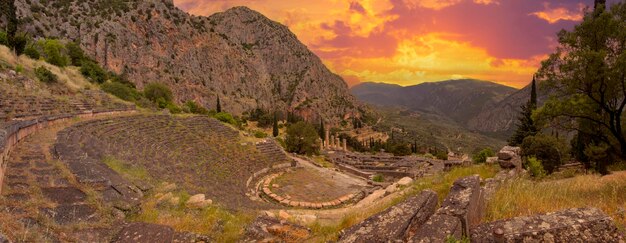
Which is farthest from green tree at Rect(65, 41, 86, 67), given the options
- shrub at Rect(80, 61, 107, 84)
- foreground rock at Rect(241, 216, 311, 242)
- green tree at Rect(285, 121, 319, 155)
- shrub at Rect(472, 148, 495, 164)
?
shrub at Rect(472, 148, 495, 164)

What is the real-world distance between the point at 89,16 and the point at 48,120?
74.7 metres

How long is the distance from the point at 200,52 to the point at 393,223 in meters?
114

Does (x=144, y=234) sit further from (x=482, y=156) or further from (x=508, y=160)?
(x=482, y=156)

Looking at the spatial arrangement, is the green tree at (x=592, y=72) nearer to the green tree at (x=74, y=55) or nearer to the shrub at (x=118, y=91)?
the shrub at (x=118, y=91)

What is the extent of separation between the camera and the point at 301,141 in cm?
5109

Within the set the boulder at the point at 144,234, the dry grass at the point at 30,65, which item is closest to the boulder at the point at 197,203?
the boulder at the point at 144,234

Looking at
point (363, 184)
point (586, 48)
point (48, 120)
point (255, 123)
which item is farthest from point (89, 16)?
point (586, 48)

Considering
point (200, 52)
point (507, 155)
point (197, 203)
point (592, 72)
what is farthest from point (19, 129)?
point (200, 52)

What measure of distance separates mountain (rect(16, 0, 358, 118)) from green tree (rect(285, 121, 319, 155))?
2104 inches

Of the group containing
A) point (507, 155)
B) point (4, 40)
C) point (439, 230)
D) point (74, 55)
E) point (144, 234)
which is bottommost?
point (507, 155)

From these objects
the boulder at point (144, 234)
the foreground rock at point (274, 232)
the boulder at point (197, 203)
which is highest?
the boulder at point (144, 234)

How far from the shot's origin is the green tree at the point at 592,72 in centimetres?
1033

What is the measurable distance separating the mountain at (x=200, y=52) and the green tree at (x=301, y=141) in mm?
53451

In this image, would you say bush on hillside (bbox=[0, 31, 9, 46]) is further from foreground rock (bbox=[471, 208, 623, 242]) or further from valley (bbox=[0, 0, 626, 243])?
foreground rock (bbox=[471, 208, 623, 242])
